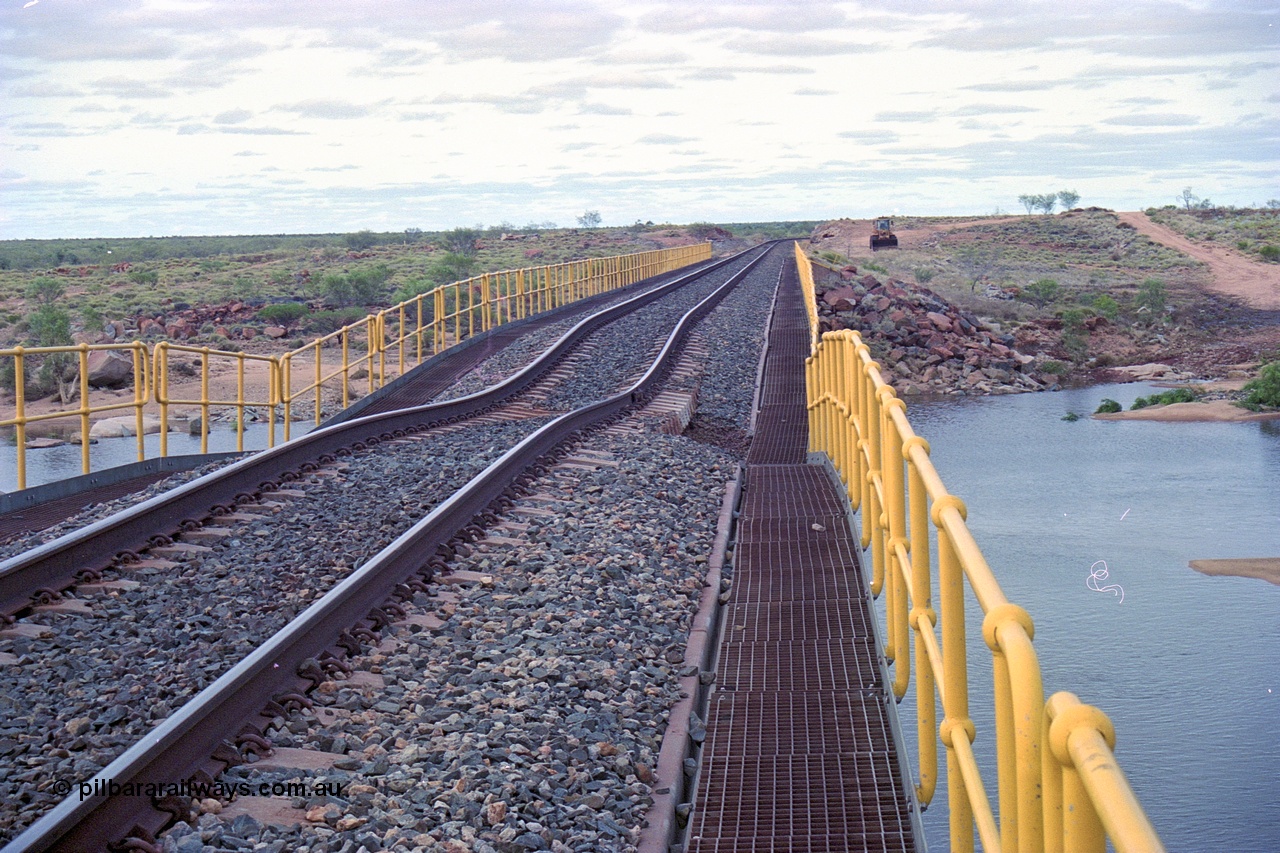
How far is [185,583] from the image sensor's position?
7.74 meters

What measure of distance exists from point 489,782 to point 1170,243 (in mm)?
94077

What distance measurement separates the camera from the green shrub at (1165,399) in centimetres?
3111

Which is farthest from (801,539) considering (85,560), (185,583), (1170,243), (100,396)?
(1170,243)

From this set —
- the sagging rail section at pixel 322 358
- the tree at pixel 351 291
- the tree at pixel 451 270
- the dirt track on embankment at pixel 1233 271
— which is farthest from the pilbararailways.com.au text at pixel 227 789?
the dirt track on embankment at pixel 1233 271

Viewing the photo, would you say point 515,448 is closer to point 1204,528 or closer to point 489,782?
point 489,782

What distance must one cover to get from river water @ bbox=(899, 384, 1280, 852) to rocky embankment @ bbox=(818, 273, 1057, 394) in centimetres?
766

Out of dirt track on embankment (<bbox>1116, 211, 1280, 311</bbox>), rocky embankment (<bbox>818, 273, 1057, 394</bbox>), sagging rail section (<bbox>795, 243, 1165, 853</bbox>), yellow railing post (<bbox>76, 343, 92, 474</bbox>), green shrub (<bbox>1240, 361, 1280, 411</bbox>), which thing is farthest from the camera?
dirt track on embankment (<bbox>1116, 211, 1280, 311</bbox>)

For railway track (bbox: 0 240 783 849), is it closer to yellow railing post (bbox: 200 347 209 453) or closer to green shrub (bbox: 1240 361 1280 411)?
yellow railing post (bbox: 200 347 209 453)

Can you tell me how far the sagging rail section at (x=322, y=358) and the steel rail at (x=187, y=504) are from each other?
164 centimetres

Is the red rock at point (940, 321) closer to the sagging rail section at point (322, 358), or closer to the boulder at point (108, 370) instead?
the sagging rail section at point (322, 358)

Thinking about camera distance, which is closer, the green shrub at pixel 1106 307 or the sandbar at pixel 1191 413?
the sandbar at pixel 1191 413

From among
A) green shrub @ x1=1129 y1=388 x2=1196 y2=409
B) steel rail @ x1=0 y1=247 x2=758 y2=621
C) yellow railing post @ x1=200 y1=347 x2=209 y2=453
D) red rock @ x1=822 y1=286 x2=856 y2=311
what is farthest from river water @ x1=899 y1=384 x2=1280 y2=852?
red rock @ x1=822 y1=286 x2=856 y2=311

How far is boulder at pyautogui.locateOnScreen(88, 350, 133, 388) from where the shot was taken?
29.8 metres

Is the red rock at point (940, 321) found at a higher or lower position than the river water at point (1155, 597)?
higher
